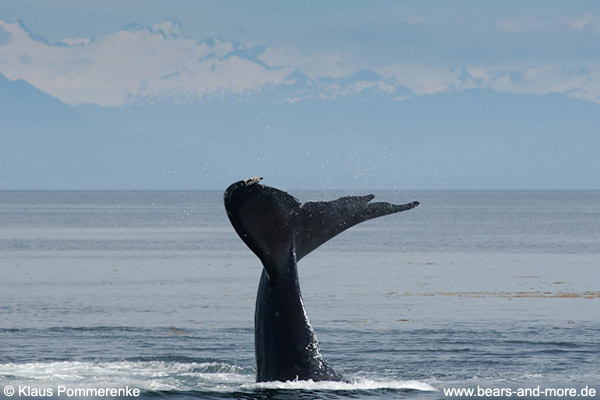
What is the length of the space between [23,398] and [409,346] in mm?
7312

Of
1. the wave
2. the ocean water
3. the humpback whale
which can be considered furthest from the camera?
the ocean water

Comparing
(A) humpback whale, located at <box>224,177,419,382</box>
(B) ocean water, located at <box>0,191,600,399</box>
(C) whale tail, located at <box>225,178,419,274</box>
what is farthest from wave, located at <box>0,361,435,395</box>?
(C) whale tail, located at <box>225,178,419,274</box>

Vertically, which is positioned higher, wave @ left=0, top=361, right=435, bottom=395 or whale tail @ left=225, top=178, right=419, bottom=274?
whale tail @ left=225, top=178, right=419, bottom=274

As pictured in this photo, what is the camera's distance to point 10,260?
4000cm

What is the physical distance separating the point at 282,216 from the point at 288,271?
0.77 metres

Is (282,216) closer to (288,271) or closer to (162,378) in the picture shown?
(288,271)

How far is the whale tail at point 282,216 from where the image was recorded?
11.3 metres

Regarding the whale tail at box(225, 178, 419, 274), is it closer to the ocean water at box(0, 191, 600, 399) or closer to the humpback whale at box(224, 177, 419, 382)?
the humpback whale at box(224, 177, 419, 382)

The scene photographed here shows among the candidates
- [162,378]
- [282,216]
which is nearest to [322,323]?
[162,378]

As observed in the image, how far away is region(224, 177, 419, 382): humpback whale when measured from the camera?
39.8ft

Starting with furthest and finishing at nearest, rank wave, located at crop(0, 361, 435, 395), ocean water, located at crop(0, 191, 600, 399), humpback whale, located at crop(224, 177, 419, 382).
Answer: ocean water, located at crop(0, 191, 600, 399), wave, located at crop(0, 361, 435, 395), humpback whale, located at crop(224, 177, 419, 382)

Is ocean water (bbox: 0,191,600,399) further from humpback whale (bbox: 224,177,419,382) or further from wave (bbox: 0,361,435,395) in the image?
humpback whale (bbox: 224,177,419,382)

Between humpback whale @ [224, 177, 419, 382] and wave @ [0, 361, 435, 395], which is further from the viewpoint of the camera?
wave @ [0, 361, 435, 395]

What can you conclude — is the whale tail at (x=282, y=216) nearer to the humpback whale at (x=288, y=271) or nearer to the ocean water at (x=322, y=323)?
the humpback whale at (x=288, y=271)
